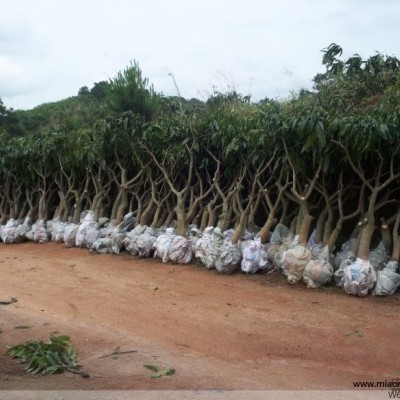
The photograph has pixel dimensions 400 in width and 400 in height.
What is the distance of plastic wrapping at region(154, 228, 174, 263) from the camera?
9891 mm

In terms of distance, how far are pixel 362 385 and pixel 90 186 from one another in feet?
31.8

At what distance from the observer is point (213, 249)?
9.12 metres

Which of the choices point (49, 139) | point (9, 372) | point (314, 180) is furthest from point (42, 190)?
point (9, 372)

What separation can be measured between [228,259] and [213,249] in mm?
445

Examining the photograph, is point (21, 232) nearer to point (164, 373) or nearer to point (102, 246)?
point (102, 246)

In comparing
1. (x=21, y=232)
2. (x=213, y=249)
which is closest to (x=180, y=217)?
(x=213, y=249)

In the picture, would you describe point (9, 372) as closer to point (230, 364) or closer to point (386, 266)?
point (230, 364)

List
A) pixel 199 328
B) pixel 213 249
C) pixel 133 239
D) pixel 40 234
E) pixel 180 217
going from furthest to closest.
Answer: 1. pixel 40 234
2. pixel 133 239
3. pixel 180 217
4. pixel 213 249
5. pixel 199 328

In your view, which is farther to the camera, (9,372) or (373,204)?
(373,204)

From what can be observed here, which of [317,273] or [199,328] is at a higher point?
[317,273]

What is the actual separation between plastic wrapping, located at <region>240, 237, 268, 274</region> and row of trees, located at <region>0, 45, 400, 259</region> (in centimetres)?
41

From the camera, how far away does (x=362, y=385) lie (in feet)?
14.6

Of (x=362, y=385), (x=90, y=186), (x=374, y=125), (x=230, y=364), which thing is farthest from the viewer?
(x=90, y=186)

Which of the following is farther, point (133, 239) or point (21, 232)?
point (21, 232)
